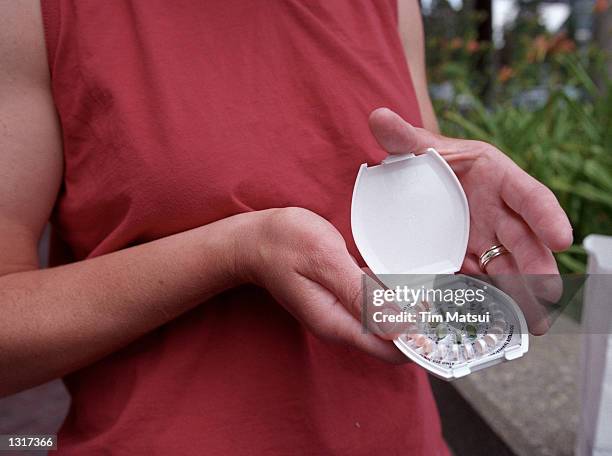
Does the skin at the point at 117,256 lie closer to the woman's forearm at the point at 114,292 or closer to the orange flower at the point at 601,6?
the woman's forearm at the point at 114,292

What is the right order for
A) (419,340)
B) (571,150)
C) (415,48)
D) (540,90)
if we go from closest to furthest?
1. (419,340)
2. (415,48)
3. (571,150)
4. (540,90)

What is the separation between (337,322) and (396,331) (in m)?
0.07

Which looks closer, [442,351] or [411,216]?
[442,351]

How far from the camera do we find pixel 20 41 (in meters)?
0.70

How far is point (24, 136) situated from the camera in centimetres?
73

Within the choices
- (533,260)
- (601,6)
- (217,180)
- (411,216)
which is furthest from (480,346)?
(601,6)

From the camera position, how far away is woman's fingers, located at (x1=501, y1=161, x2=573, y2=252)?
26.3 inches

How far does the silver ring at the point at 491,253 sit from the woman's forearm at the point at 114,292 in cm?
32

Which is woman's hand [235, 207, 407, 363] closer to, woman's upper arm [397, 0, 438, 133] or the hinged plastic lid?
the hinged plastic lid

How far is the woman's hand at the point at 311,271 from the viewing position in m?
0.66

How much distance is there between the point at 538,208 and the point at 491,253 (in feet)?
0.40

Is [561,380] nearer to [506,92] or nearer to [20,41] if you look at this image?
[20,41]

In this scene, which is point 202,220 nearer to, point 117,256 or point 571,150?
point 117,256

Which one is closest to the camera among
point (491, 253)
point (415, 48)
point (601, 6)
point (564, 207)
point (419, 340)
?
point (419, 340)
